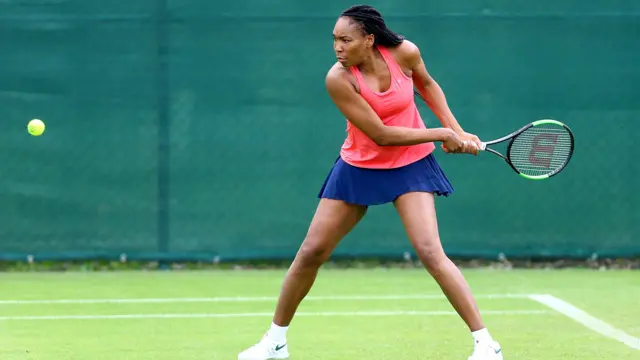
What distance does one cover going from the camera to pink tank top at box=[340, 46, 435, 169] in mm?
4672

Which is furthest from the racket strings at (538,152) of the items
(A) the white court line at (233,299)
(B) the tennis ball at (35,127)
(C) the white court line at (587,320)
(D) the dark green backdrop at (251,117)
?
(B) the tennis ball at (35,127)

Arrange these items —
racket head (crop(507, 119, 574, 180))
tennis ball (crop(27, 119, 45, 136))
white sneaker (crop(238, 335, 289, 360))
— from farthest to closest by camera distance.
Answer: tennis ball (crop(27, 119, 45, 136)) → racket head (crop(507, 119, 574, 180)) → white sneaker (crop(238, 335, 289, 360))

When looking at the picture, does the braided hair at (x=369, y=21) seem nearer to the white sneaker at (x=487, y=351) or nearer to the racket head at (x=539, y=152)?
the racket head at (x=539, y=152)

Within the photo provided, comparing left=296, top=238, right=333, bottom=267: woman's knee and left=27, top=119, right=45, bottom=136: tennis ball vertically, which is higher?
left=27, top=119, right=45, bottom=136: tennis ball

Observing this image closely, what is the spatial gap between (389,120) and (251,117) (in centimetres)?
341

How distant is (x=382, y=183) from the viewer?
4.73 meters

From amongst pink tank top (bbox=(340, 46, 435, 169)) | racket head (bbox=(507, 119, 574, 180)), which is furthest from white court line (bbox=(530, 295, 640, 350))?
pink tank top (bbox=(340, 46, 435, 169))

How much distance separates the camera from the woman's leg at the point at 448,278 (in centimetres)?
456

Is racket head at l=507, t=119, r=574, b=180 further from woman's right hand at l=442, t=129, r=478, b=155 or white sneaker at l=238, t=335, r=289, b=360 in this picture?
white sneaker at l=238, t=335, r=289, b=360

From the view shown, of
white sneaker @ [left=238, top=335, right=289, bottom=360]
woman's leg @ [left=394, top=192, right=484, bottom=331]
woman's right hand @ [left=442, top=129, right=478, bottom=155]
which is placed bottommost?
white sneaker @ [left=238, top=335, right=289, bottom=360]

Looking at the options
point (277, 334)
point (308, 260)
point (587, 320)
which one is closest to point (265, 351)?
point (277, 334)

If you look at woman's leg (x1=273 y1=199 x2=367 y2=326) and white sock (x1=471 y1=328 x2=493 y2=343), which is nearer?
white sock (x1=471 y1=328 x2=493 y2=343)

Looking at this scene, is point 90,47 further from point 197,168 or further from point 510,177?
point 510,177

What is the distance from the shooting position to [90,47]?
797 centimetres
